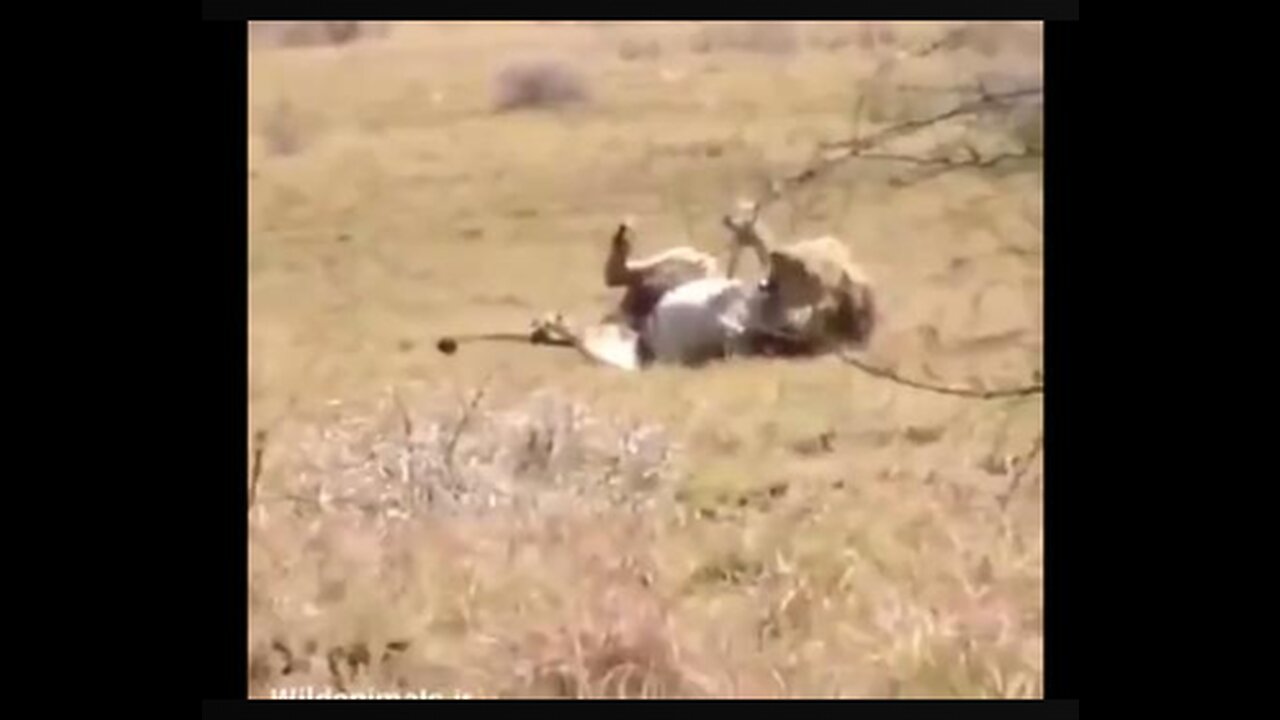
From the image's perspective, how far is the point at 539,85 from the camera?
4.45 feet

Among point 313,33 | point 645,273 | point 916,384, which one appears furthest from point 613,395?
point 313,33

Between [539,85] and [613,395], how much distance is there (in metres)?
0.24

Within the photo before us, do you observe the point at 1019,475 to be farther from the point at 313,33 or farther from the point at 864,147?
the point at 313,33

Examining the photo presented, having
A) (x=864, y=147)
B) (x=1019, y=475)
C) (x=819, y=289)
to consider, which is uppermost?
(x=864, y=147)

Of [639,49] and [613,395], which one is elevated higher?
[639,49]

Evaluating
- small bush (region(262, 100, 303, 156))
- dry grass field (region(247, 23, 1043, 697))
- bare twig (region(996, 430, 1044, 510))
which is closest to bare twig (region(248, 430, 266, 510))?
dry grass field (region(247, 23, 1043, 697))

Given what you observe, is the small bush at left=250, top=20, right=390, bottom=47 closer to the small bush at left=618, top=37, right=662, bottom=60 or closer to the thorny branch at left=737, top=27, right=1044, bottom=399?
the small bush at left=618, top=37, right=662, bottom=60

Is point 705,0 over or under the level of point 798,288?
over

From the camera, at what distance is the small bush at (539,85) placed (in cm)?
136

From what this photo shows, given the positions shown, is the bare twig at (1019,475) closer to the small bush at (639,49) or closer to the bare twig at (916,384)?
the bare twig at (916,384)
